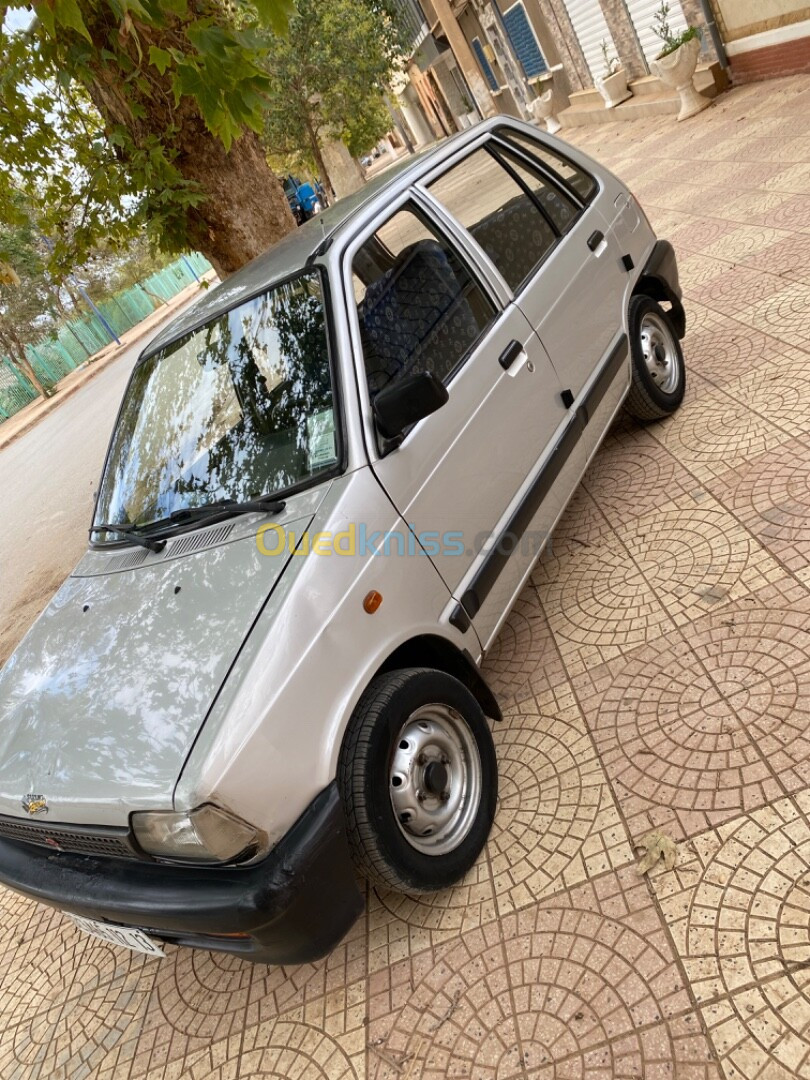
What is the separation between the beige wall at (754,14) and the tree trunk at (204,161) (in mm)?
7747

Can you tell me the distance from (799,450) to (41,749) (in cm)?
334

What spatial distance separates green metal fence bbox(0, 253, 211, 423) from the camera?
108ft

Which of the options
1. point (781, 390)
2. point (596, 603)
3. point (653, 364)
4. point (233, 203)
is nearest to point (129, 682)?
point (596, 603)

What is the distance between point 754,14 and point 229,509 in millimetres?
11730

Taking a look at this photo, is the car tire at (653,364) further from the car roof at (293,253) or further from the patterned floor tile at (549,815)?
the patterned floor tile at (549,815)

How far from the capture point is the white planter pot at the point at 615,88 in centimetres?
1591

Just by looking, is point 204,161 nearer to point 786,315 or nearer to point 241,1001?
point 786,315

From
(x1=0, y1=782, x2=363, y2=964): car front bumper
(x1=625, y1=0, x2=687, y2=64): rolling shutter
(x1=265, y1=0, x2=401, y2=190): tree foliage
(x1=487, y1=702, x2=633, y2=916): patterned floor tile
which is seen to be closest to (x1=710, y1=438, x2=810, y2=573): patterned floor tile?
(x1=487, y1=702, x2=633, y2=916): patterned floor tile

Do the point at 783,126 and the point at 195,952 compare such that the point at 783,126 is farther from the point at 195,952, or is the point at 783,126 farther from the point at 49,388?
the point at 49,388

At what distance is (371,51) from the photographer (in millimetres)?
21922

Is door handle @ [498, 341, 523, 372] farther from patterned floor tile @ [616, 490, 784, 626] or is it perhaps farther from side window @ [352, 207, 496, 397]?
patterned floor tile @ [616, 490, 784, 626]

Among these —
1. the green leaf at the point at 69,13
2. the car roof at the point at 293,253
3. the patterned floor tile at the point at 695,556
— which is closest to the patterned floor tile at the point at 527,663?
the patterned floor tile at the point at 695,556

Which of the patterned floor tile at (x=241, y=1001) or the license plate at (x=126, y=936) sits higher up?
the license plate at (x=126, y=936)

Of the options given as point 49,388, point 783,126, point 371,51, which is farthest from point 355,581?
point 49,388
